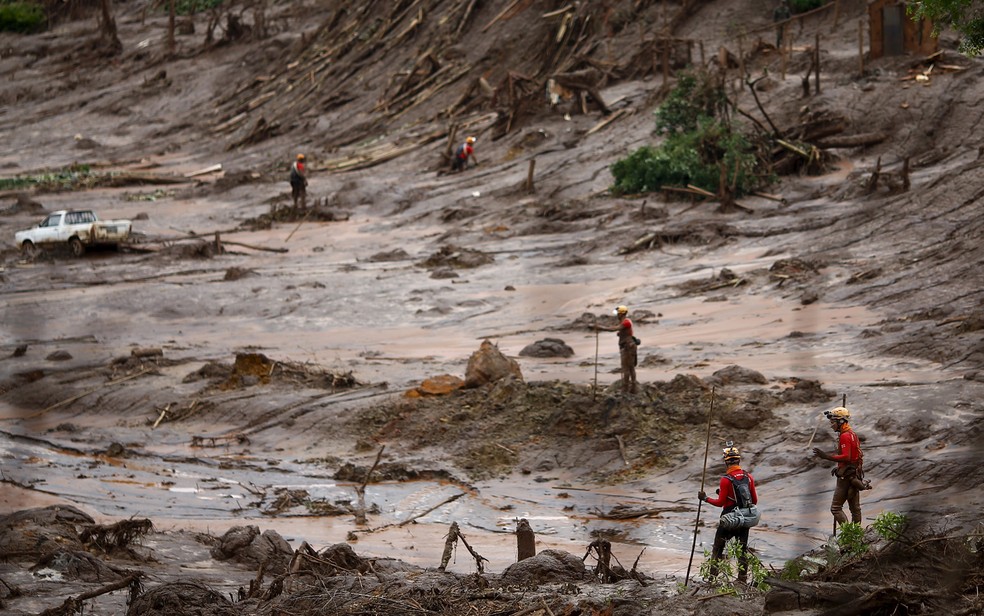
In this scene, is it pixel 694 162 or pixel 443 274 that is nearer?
pixel 443 274

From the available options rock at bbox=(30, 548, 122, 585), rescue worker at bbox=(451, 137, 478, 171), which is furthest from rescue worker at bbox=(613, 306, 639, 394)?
rescue worker at bbox=(451, 137, 478, 171)

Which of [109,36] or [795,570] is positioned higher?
[109,36]

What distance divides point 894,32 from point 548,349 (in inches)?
761

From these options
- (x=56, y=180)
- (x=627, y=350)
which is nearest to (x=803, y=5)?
(x=56, y=180)

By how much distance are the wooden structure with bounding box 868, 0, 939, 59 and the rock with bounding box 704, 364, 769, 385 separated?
66.2 feet

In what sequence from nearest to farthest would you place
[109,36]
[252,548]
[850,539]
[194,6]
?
[850,539] < [252,548] < [109,36] < [194,6]

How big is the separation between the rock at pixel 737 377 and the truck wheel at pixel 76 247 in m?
20.4

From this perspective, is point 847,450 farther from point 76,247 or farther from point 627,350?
point 76,247

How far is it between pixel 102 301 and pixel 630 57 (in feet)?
72.5

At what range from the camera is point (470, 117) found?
4531cm

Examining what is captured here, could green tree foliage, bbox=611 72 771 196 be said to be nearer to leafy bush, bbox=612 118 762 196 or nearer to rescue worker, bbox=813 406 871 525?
leafy bush, bbox=612 118 762 196

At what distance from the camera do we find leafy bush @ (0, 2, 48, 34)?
239 ft

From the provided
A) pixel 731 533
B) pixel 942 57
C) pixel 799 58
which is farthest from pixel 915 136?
pixel 731 533

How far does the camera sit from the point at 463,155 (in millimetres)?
40188
